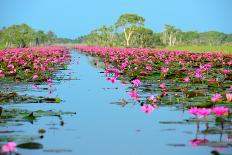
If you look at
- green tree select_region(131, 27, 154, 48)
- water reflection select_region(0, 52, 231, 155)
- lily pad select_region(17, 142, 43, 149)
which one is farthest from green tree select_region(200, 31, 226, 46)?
lily pad select_region(17, 142, 43, 149)

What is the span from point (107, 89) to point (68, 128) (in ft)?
16.0

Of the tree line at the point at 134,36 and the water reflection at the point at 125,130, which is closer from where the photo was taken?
the water reflection at the point at 125,130

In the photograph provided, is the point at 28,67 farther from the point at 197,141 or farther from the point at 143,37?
the point at 143,37

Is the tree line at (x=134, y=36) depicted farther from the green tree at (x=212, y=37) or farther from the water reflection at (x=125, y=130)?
the water reflection at (x=125, y=130)

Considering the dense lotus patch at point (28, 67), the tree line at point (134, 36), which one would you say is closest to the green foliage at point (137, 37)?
the tree line at point (134, 36)

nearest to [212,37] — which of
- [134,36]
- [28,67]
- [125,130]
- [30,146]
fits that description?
[134,36]

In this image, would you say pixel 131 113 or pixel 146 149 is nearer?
pixel 146 149

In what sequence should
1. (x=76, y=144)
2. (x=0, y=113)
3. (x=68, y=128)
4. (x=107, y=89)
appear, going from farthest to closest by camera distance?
1. (x=107, y=89)
2. (x=0, y=113)
3. (x=68, y=128)
4. (x=76, y=144)

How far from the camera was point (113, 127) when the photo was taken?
5.37 meters

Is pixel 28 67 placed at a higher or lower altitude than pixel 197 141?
higher

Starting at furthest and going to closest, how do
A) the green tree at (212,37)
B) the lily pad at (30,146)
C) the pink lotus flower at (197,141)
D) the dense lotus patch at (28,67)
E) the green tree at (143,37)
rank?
the green tree at (212,37) → the green tree at (143,37) → the dense lotus patch at (28,67) → the pink lotus flower at (197,141) → the lily pad at (30,146)

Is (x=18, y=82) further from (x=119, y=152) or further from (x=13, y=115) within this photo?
(x=119, y=152)

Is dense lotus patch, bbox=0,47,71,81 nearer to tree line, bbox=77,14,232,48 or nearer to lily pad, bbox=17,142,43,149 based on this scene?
lily pad, bbox=17,142,43,149

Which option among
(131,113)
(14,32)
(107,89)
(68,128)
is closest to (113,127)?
(68,128)
